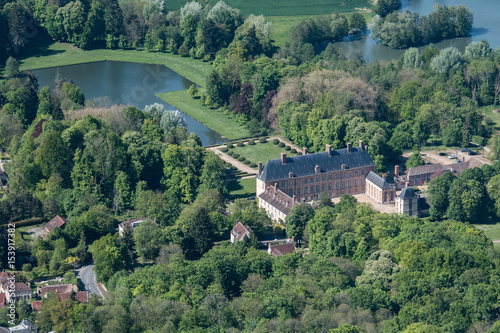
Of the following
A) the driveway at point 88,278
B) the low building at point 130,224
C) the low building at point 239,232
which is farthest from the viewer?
the low building at point 130,224

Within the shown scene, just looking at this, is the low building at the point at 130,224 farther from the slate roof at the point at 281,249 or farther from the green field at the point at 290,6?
the green field at the point at 290,6

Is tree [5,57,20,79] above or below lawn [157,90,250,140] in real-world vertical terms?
above

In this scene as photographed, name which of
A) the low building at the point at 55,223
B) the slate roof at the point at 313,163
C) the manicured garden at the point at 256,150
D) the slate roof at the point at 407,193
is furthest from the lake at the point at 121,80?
the slate roof at the point at 407,193

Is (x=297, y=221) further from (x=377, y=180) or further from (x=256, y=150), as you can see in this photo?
(x=256, y=150)

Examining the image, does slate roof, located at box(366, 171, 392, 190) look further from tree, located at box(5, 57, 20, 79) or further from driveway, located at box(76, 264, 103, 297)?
tree, located at box(5, 57, 20, 79)

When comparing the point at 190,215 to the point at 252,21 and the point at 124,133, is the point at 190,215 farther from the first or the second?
the point at 252,21

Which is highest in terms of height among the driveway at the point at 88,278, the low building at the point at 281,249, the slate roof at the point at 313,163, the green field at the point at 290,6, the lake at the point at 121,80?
the green field at the point at 290,6

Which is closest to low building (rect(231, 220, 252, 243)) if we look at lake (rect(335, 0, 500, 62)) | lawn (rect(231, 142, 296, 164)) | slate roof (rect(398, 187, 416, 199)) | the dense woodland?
the dense woodland
